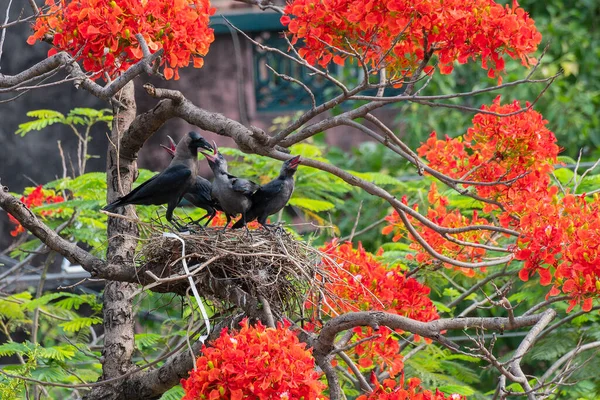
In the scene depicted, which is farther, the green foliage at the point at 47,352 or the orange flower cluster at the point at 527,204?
the green foliage at the point at 47,352

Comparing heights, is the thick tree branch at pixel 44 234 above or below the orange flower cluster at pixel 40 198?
above

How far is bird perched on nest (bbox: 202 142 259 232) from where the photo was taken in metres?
5.16

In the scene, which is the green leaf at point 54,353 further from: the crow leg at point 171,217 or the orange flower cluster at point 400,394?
the orange flower cluster at point 400,394

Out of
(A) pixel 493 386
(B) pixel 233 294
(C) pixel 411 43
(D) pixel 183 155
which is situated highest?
(C) pixel 411 43

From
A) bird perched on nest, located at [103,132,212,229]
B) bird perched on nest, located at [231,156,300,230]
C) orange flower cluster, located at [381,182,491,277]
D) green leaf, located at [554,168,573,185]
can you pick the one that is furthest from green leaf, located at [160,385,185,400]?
green leaf, located at [554,168,573,185]

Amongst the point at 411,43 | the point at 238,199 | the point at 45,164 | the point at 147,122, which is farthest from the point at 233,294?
the point at 45,164

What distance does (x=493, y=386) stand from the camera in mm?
8555

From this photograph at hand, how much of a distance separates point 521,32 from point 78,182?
3.40 meters

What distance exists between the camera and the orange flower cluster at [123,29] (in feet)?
14.5

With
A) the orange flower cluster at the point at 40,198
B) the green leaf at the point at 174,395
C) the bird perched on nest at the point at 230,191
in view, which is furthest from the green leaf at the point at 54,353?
the orange flower cluster at the point at 40,198

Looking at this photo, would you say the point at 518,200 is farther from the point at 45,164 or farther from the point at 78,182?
the point at 45,164

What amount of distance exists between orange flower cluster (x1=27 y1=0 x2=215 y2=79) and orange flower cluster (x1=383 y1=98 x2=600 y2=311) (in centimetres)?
144

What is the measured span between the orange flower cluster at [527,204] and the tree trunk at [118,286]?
1516mm

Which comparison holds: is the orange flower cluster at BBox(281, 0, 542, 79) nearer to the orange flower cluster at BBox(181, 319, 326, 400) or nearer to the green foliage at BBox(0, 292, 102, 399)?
the orange flower cluster at BBox(181, 319, 326, 400)
